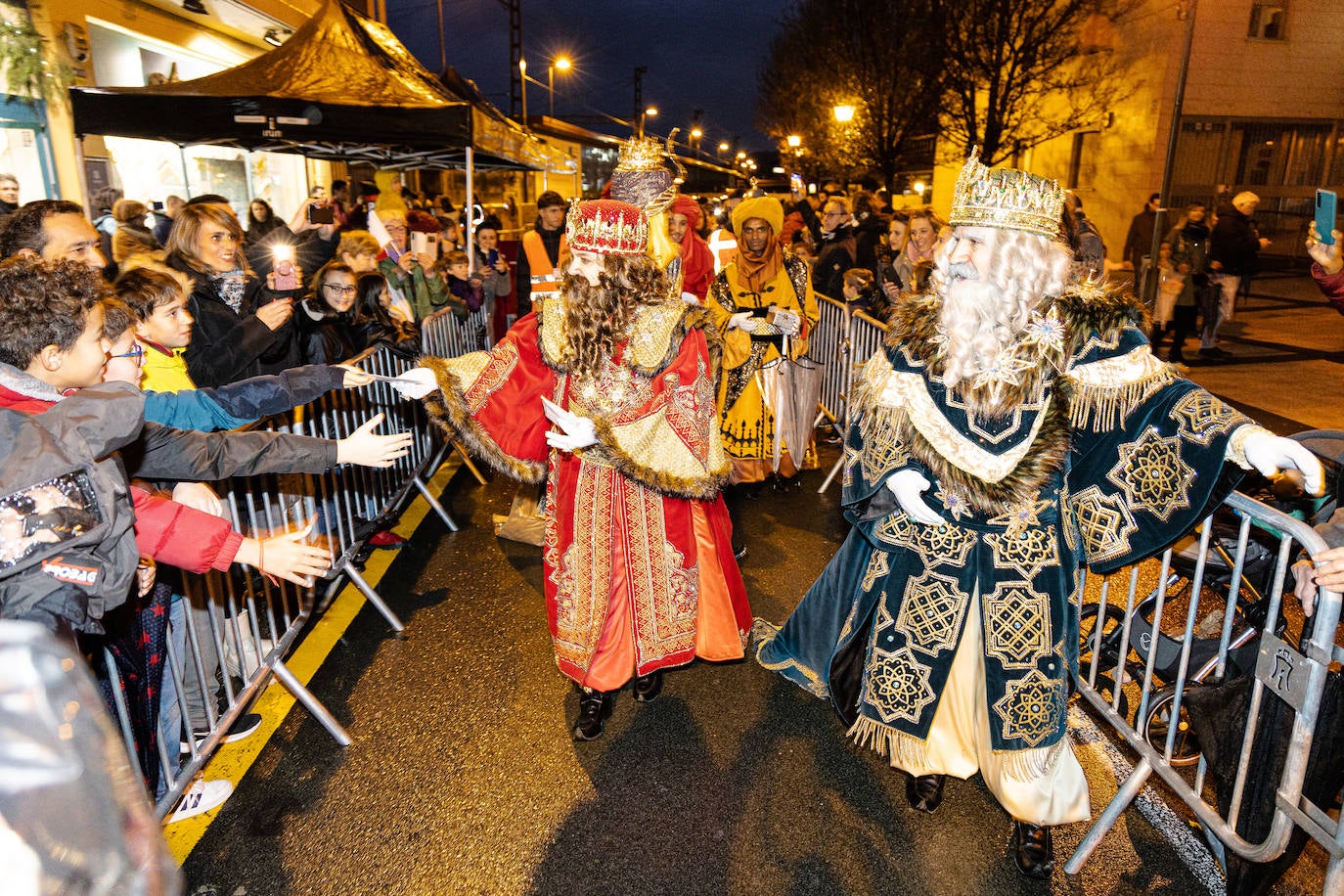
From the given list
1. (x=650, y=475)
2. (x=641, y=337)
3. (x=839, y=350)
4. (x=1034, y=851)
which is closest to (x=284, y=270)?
(x=641, y=337)

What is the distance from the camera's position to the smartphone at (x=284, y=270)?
5094 mm

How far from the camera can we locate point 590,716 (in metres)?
3.49

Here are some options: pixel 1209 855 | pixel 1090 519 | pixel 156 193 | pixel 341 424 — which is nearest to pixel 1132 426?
pixel 1090 519

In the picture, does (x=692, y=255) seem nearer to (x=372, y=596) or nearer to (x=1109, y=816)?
(x=372, y=596)

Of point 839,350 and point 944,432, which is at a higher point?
point 944,432

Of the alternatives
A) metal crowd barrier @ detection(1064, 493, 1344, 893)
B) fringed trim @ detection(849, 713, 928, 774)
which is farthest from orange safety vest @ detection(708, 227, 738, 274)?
fringed trim @ detection(849, 713, 928, 774)

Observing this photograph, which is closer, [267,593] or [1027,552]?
[1027,552]

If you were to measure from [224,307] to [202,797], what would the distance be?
2.53 metres

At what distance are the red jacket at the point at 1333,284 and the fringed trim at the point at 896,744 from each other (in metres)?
2.86

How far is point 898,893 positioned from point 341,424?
327cm

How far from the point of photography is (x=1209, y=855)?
2.84 m

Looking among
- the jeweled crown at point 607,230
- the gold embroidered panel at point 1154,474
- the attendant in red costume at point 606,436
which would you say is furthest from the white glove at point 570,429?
the gold embroidered panel at point 1154,474

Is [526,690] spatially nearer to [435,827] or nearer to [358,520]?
[435,827]

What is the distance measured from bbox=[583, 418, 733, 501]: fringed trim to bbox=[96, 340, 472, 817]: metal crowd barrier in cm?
137
